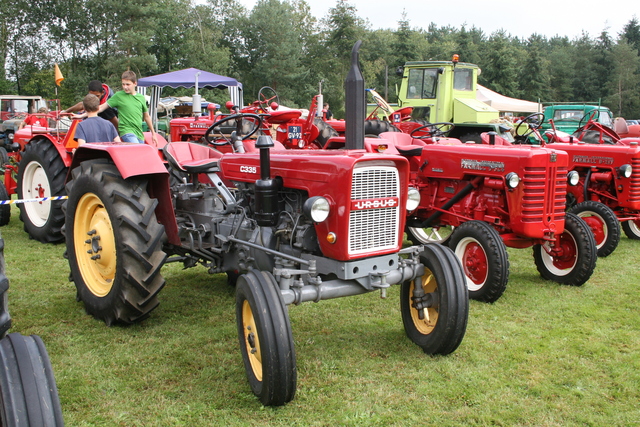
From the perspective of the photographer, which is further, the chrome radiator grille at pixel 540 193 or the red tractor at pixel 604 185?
the red tractor at pixel 604 185

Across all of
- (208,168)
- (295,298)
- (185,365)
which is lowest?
(185,365)

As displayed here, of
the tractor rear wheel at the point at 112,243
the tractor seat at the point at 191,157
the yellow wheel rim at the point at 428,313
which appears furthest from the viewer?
the tractor seat at the point at 191,157

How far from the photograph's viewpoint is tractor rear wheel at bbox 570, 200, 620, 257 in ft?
17.8

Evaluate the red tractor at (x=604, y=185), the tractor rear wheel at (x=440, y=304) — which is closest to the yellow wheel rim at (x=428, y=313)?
the tractor rear wheel at (x=440, y=304)

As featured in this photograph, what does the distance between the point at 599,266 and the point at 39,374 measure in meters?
5.13

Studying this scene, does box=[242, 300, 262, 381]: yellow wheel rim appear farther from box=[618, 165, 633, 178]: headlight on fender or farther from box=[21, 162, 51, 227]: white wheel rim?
box=[618, 165, 633, 178]: headlight on fender

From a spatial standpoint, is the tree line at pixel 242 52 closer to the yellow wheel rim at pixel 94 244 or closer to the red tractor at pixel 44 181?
the red tractor at pixel 44 181

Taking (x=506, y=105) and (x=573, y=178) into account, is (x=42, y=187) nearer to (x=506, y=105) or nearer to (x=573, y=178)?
(x=573, y=178)

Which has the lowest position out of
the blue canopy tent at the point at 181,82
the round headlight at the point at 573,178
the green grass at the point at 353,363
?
the green grass at the point at 353,363

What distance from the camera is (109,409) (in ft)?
8.10

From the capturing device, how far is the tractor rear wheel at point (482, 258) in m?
4.00

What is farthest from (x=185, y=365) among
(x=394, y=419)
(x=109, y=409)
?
(x=394, y=419)

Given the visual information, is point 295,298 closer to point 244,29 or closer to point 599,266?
point 599,266

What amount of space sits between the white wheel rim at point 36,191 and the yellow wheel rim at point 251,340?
3891 mm
